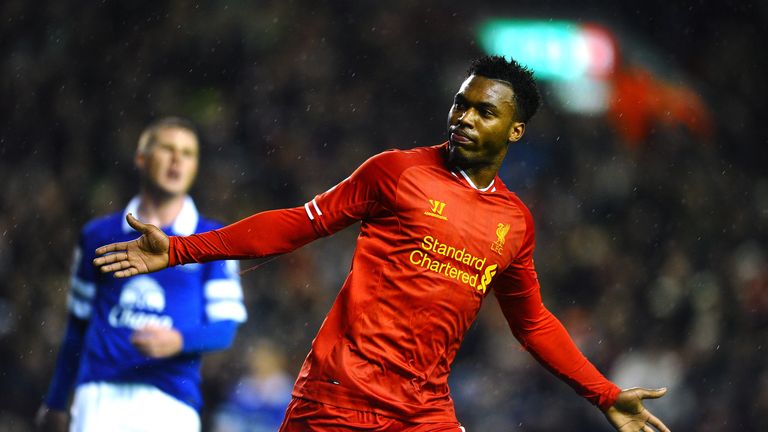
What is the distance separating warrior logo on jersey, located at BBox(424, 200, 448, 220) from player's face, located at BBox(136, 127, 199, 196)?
2.25 metres

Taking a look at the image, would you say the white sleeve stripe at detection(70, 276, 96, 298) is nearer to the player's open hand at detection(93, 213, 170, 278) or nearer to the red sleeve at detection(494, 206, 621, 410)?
the player's open hand at detection(93, 213, 170, 278)

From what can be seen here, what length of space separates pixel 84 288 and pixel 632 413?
271 centimetres

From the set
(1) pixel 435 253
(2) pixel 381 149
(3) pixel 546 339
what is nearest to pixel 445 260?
(1) pixel 435 253

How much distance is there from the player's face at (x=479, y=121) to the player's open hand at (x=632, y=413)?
0.97 m

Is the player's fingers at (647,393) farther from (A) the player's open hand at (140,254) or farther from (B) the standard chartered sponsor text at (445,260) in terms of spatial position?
(A) the player's open hand at (140,254)

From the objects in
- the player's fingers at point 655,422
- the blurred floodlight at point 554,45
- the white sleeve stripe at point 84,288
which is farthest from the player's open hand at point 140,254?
the blurred floodlight at point 554,45

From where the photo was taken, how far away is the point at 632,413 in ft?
12.5

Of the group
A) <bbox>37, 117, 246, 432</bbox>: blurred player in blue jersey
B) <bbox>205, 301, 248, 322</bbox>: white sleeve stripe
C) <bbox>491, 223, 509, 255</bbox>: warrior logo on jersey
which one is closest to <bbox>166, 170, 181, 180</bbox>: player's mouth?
<bbox>37, 117, 246, 432</bbox>: blurred player in blue jersey

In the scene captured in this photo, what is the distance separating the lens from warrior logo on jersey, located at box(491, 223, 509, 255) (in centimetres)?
360

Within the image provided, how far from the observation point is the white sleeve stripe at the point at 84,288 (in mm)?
5152

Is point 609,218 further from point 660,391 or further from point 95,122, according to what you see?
point 660,391

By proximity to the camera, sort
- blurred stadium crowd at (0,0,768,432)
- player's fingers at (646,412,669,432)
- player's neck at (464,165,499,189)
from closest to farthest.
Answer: player's neck at (464,165,499,189) → player's fingers at (646,412,669,432) → blurred stadium crowd at (0,0,768,432)

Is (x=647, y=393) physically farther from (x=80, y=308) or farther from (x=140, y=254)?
(x=80, y=308)

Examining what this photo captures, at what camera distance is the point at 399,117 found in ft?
37.0
